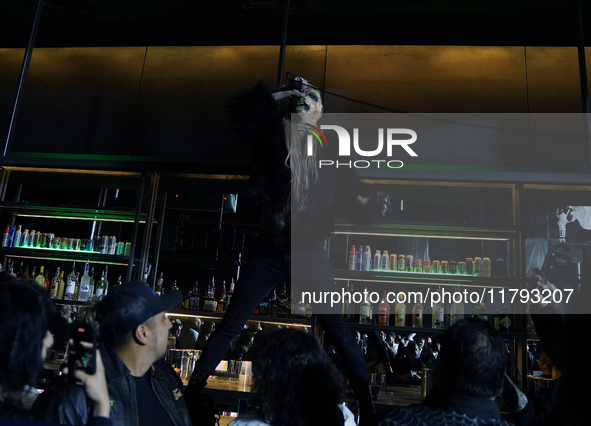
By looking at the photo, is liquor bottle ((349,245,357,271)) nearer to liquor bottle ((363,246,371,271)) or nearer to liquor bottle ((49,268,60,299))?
liquor bottle ((363,246,371,271))

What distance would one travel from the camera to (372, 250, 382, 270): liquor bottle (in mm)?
3597

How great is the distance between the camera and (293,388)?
132cm

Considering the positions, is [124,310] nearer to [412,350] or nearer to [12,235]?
[412,350]

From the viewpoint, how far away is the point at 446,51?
3.92 m

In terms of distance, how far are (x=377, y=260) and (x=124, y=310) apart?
8.00 feet

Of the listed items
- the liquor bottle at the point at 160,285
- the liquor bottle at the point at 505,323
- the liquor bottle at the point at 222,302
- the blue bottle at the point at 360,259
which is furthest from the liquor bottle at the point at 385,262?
the liquor bottle at the point at 160,285

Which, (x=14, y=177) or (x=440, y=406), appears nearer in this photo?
(x=440, y=406)

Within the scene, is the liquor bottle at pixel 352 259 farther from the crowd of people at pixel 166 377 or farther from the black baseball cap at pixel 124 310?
the black baseball cap at pixel 124 310

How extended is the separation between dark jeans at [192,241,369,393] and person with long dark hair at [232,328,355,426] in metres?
0.40

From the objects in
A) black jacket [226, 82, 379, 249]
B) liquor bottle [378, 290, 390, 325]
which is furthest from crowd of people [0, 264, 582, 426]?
liquor bottle [378, 290, 390, 325]
